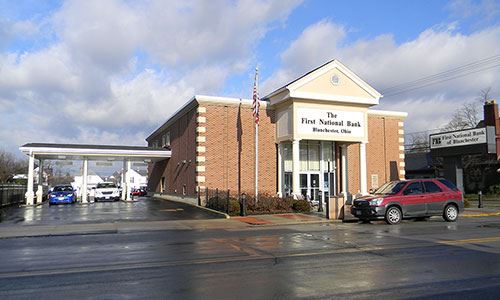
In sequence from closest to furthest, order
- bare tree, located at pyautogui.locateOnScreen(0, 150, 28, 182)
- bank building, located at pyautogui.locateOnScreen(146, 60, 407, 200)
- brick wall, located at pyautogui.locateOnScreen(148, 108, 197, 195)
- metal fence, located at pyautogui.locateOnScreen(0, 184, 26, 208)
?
bank building, located at pyautogui.locateOnScreen(146, 60, 407, 200) < metal fence, located at pyautogui.locateOnScreen(0, 184, 26, 208) < brick wall, located at pyautogui.locateOnScreen(148, 108, 197, 195) < bare tree, located at pyautogui.locateOnScreen(0, 150, 28, 182)

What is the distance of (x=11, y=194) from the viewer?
104ft

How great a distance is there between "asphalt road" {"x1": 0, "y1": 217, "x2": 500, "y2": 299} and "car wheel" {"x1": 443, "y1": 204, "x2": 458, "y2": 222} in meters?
3.96

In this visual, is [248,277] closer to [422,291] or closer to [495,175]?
[422,291]

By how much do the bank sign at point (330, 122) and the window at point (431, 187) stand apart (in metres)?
9.54

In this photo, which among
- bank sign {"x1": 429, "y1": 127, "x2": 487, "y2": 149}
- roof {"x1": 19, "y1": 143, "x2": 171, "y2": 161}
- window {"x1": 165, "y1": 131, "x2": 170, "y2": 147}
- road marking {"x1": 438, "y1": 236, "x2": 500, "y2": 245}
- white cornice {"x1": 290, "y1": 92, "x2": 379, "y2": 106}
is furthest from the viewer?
window {"x1": 165, "y1": 131, "x2": 170, "y2": 147}

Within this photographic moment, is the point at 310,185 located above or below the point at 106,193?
above

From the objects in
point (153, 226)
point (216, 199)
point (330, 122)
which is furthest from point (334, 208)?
point (330, 122)

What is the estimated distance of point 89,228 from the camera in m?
17.9

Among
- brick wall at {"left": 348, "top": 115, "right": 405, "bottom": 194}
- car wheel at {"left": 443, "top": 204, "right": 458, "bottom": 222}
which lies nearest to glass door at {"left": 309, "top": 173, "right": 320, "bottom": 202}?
brick wall at {"left": 348, "top": 115, "right": 405, "bottom": 194}

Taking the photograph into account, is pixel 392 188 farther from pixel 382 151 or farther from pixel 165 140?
pixel 165 140

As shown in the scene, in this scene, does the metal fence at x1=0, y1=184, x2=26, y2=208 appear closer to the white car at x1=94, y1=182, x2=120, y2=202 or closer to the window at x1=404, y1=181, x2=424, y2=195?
the white car at x1=94, y1=182, x2=120, y2=202

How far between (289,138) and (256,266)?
1882 centimetres

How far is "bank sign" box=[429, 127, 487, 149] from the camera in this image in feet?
92.1

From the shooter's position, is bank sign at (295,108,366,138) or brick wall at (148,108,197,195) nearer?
bank sign at (295,108,366,138)
